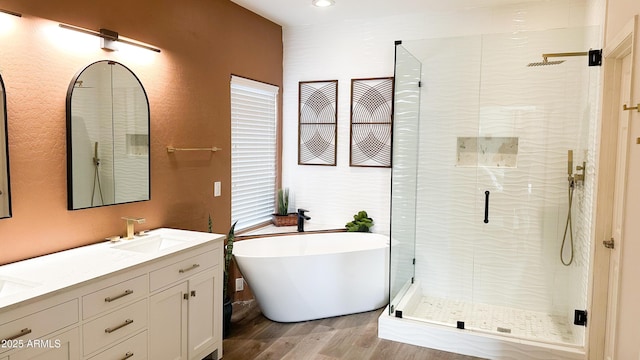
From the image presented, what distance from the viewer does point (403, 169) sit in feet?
12.5

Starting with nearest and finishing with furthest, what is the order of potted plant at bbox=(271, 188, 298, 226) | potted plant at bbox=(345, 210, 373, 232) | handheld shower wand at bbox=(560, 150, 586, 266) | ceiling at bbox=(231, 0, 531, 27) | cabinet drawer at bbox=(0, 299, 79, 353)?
cabinet drawer at bbox=(0, 299, 79, 353) < handheld shower wand at bbox=(560, 150, 586, 266) < ceiling at bbox=(231, 0, 531, 27) < potted plant at bbox=(345, 210, 373, 232) < potted plant at bbox=(271, 188, 298, 226)

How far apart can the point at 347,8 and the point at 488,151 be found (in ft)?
5.95

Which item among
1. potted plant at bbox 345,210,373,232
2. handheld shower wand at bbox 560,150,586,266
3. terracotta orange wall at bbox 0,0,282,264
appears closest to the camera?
terracotta orange wall at bbox 0,0,282,264

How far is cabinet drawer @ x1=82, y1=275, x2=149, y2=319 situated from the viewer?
1.99 m

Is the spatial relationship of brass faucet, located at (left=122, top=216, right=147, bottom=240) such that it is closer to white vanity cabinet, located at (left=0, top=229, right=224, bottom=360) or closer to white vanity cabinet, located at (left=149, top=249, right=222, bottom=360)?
white vanity cabinet, located at (left=0, top=229, right=224, bottom=360)

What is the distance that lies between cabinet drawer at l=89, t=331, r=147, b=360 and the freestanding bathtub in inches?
46.4

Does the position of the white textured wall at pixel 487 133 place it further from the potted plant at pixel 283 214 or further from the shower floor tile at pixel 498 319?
the potted plant at pixel 283 214

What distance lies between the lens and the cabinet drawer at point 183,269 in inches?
93.4

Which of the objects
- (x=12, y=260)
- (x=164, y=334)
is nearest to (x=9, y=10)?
(x=12, y=260)

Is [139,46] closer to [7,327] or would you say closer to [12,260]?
[12,260]

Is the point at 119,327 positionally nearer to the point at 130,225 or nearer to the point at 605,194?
the point at 130,225

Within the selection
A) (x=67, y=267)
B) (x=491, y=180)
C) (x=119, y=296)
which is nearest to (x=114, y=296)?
(x=119, y=296)

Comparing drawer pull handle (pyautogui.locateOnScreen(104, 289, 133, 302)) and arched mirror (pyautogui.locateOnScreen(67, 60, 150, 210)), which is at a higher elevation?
arched mirror (pyautogui.locateOnScreen(67, 60, 150, 210))

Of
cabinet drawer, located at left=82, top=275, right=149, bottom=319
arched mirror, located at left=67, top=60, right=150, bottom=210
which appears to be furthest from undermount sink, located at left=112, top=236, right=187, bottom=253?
cabinet drawer, located at left=82, top=275, right=149, bottom=319
